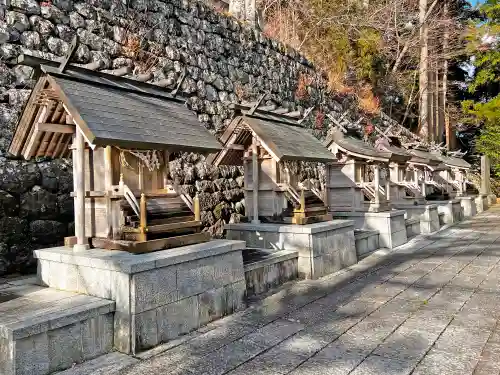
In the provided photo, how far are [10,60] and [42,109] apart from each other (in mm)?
2367

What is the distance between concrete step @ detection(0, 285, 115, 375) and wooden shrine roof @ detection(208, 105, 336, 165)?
11.5 ft

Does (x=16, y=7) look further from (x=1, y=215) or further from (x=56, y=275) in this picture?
(x=56, y=275)

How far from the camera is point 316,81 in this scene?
48.8 ft

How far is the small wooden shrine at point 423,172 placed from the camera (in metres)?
13.7

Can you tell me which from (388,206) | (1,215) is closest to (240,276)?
(1,215)

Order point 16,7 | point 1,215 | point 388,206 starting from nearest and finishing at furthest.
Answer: point 1,215
point 16,7
point 388,206

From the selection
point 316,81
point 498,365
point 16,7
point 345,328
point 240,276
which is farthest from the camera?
point 316,81

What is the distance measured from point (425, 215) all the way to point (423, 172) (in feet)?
9.73

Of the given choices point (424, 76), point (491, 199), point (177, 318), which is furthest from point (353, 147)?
point (424, 76)

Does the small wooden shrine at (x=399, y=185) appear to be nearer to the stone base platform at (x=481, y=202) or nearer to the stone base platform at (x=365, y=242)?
the stone base platform at (x=365, y=242)

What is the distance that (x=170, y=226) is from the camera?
4773mm

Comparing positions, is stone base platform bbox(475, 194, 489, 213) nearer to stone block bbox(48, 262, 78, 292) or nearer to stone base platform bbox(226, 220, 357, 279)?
stone base platform bbox(226, 220, 357, 279)

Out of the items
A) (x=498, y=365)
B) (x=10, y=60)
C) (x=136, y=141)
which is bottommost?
(x=498, y=365)

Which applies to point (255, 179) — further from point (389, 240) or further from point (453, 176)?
point (453, 176)
